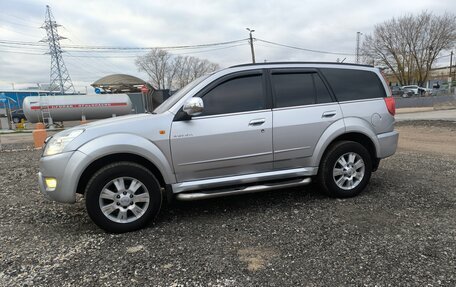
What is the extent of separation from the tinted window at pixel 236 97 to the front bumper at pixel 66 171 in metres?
1.49

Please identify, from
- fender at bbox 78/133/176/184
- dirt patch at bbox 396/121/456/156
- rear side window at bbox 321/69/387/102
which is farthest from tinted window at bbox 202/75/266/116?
dirt patch at bbox 396/121/456/156

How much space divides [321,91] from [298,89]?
0.34m

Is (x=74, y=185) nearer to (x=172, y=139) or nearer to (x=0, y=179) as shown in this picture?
(x=172, y=139)

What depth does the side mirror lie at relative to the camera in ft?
11.7

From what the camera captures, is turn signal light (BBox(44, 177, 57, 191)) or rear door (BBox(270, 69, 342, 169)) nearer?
turn signal light (BBox(44, 177, 57, 191))

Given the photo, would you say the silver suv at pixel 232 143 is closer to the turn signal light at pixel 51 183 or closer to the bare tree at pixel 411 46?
the turn signal light at pixel 51 183

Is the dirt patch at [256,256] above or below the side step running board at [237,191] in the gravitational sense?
below

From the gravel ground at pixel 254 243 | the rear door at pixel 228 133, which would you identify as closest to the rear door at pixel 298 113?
the rear door at pixel 228 133

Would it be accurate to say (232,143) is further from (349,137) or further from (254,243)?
(349,137)

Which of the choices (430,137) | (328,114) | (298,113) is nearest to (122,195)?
(298,113)

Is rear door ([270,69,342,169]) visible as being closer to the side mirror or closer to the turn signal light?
the side mirror

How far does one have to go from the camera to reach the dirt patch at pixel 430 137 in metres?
8.51

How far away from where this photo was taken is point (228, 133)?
3816 millimetres

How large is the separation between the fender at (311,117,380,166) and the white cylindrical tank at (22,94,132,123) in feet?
77.8
